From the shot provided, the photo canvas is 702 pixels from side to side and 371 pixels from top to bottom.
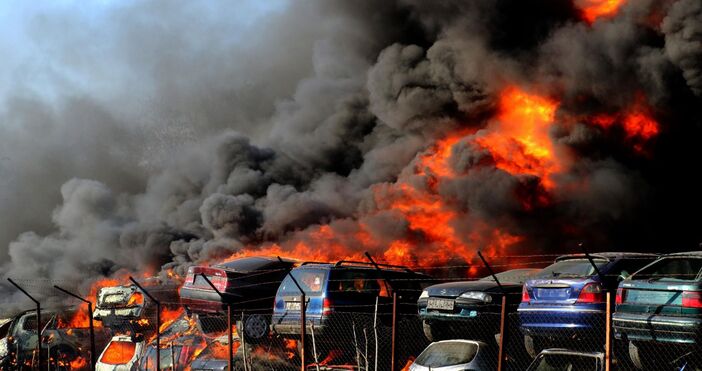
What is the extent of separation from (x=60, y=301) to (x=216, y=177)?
990 cm

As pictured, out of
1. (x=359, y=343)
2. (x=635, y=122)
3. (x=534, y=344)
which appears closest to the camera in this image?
(x=534, y=344)

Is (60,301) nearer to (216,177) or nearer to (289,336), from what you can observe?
(216,177)

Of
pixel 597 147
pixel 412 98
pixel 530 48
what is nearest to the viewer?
pixel 597 147

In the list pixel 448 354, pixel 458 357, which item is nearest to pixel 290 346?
pixel 448 354

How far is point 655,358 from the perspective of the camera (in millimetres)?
9148

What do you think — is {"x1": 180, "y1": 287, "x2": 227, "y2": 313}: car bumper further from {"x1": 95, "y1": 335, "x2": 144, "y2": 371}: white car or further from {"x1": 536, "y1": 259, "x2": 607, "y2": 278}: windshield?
{"x1": 536, "y1": 259, "x2": 607, "y2": 278}: windshield

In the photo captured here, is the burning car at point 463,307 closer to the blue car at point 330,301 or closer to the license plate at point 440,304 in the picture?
the license plate at point 440,304

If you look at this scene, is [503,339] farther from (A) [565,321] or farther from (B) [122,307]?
(B) [122,307]

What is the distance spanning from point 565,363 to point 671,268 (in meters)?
1.98

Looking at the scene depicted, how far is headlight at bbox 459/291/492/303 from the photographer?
11.4 metres

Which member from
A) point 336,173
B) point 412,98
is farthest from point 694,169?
point 336,173

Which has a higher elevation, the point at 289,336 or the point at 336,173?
the point at 336,173

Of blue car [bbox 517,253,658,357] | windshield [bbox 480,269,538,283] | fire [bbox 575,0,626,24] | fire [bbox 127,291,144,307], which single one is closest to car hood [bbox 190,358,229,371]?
windshield [bbox 480,269,538,283]

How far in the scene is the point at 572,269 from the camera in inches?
428
